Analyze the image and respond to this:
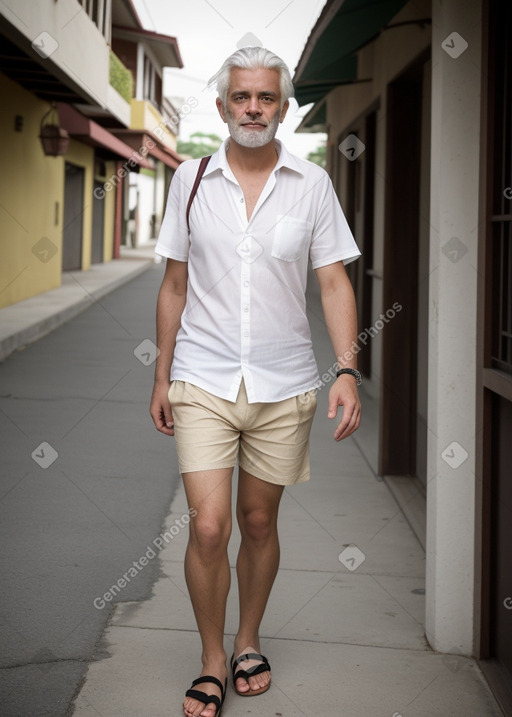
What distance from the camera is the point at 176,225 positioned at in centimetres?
332

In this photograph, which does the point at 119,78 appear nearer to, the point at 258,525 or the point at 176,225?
the point at 176,225

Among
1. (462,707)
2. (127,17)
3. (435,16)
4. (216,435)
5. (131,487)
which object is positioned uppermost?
(127,17)

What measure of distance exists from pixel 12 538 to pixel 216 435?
225 centimetres

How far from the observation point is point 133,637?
381 centimetres

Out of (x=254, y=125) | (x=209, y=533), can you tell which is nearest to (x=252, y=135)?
(x=254, y=125)

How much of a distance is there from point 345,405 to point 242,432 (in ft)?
1.19

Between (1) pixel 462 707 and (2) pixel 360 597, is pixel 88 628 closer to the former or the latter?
(2) pixel 360 597

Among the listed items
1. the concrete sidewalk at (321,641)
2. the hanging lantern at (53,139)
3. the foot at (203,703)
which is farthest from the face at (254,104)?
the hanging lantern at (53,139)

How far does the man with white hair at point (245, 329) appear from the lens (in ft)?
10.4

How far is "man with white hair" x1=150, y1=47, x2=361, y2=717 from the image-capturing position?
317 cm

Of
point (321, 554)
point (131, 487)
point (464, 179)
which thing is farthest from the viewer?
point (131, 487)

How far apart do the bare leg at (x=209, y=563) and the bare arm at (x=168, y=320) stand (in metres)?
0.27

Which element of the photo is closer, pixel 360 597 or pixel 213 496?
pixel 213 496

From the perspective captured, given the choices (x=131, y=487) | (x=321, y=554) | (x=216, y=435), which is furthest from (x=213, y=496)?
(x=131, y=487)
